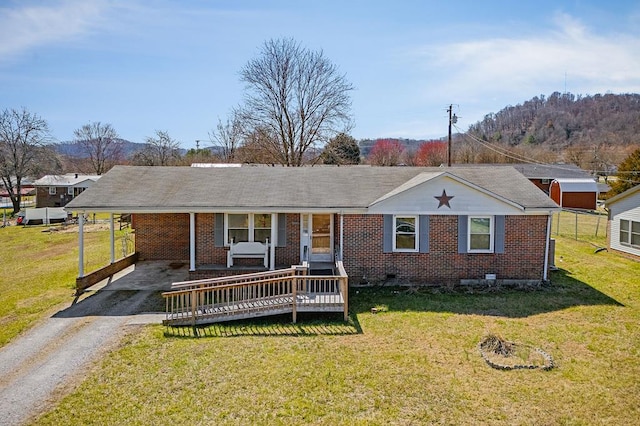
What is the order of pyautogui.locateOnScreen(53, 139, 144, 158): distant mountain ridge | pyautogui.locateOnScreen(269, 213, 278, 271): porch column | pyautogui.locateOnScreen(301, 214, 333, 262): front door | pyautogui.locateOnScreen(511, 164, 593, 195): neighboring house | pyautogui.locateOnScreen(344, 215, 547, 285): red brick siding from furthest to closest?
pyautogui.locateOnScreen(53, 139, 144, 158): distant mountain ridge → pyautogui.locateOnScreen(511, 164, 593, 195): neighboring house → pyautogui.locateOnScreen(301, 214, 333, 262): front door → pyautogui.locateOnScreen(344, 215, 547, 285): red brick siding → pyautogui.locateOnScreen(269, 213, 278, 271): porch column

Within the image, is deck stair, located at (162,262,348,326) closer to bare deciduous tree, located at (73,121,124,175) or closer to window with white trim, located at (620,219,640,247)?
window with white trim, located at (620,219,640,247)

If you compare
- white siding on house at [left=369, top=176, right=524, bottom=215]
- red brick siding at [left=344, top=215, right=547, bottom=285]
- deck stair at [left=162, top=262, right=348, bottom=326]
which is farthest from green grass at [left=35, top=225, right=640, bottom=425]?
white siding on house at [left=369, top=176, right=524, bottom=215]

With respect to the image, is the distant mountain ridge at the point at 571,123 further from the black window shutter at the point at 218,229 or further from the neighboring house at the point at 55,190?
the black window shutter at the point at 218,229

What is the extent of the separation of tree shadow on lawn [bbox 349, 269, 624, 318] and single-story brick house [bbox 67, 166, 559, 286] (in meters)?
0.66

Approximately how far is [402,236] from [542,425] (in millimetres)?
8103

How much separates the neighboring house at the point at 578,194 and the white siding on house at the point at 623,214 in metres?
18.3

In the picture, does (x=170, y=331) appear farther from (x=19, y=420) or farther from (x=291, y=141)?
(x=291, y=141)

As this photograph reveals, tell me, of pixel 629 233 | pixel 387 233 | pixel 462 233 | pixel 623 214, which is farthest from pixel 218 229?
pixel 623 214

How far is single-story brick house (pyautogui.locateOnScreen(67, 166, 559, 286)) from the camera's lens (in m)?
13.8

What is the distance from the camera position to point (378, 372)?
8.16m

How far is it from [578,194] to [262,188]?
32.6 meters

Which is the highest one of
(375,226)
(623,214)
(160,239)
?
(623,214)

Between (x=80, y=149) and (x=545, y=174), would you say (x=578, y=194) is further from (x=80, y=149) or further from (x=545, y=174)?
(x=80, y=149)

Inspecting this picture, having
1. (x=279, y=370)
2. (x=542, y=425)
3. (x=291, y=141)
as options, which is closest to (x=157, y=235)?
(x=279, y=370)
